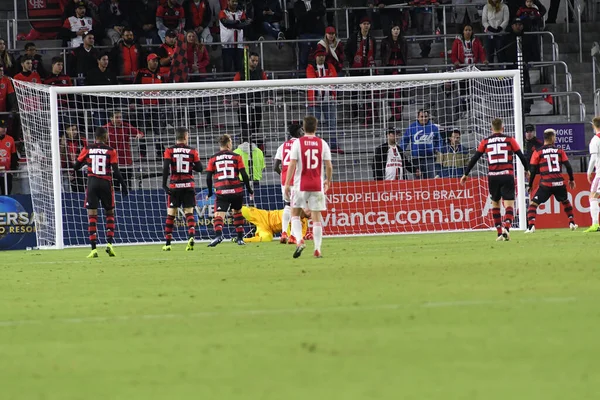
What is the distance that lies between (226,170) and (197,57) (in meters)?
7.01

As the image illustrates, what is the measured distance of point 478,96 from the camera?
23.2m

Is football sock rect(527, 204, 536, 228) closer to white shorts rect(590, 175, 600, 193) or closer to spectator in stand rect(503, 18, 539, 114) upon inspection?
white shorts rect(590, 175, 600, 193)

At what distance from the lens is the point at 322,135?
76.9ft

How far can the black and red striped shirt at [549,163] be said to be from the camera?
67.2 feet

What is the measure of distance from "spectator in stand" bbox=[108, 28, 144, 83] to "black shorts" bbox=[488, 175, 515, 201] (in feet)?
33.1

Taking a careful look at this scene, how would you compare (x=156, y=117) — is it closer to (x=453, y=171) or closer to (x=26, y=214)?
(x=26, y=214)

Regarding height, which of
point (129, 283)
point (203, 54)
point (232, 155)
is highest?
point (203, 54)

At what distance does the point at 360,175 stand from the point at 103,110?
5710mm

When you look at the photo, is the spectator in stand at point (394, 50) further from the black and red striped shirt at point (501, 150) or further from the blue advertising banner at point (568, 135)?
the black and red striped shirt at point (501, 150)

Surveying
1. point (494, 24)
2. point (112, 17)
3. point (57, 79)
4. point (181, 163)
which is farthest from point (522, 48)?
point (181, 163)

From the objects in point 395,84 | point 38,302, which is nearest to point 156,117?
point 395,84

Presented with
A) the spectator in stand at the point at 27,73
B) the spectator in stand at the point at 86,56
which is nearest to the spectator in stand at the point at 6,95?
the spectator in stand at the point at 27,73

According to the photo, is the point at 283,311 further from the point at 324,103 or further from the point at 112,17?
the point at 112,17

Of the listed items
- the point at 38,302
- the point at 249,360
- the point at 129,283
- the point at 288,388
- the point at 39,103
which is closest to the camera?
the point at 288,388
